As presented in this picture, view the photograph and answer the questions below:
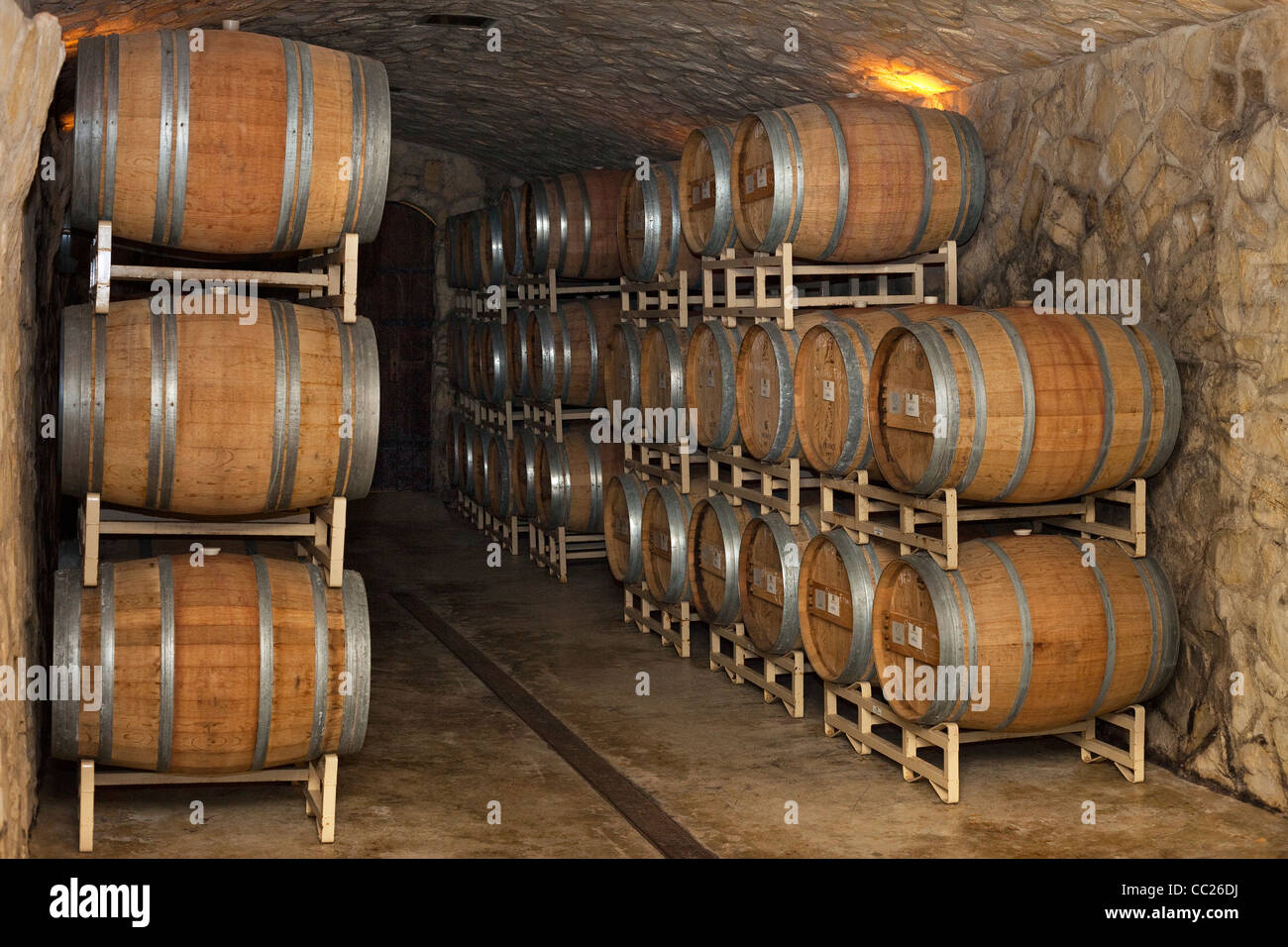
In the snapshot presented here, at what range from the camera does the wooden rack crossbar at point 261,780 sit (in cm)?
406

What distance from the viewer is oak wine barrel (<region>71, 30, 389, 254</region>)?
4027 millimetres

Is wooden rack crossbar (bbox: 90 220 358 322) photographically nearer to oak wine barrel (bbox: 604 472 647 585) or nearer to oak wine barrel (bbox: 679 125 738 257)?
oak wine barrel (bbox: 679 125 738 257)

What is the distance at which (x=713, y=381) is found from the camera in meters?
6.39

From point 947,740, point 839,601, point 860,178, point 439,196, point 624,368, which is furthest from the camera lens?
point 439,196

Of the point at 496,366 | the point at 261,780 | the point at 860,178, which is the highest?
the point at 860,178

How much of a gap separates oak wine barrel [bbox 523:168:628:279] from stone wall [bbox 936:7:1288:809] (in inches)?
150

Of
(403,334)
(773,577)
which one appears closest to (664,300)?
(773,577)

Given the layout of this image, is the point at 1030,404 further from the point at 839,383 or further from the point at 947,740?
the point at 947,740

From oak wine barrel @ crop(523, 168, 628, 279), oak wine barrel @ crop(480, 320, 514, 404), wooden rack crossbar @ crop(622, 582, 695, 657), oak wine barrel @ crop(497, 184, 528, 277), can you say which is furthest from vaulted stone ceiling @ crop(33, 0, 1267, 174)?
wooden rack crossbar @ crop(622, 582, 695, 657)

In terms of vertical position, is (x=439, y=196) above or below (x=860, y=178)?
below

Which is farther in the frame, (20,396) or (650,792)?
(650,792)

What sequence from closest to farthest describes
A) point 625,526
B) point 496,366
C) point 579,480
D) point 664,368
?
1. point 664,368
2. point 625,526
3. point 579,480
4. point 496,366

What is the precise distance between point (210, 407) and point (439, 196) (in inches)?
333

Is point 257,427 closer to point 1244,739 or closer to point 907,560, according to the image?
point 907,560
